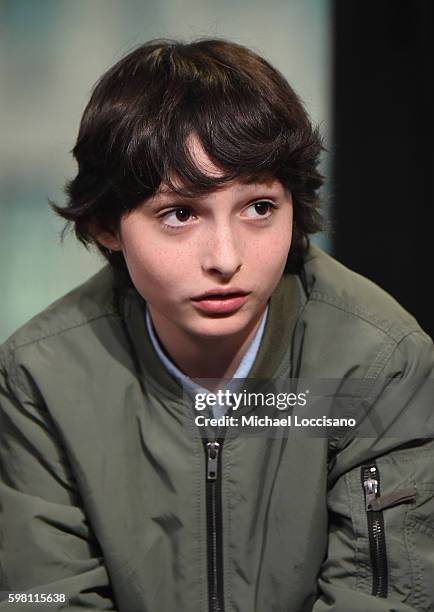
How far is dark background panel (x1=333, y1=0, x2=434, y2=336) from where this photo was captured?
179 centimetres

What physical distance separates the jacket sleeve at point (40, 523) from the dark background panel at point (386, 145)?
73 centimetres

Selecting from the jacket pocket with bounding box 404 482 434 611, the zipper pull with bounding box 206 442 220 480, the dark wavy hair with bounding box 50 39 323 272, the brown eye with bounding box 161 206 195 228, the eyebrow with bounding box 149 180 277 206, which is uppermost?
the dark wavy hair with bounding box 50 39 323 272

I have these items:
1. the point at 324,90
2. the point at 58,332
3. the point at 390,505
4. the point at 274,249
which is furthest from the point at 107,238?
the point at 324,90

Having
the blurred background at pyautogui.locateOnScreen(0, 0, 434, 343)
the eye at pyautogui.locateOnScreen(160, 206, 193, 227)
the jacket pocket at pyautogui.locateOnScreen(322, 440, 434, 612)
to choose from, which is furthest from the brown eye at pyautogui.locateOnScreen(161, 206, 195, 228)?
the blurred background at pyautogui.locateOnScreen(0, 0, 434, 343)

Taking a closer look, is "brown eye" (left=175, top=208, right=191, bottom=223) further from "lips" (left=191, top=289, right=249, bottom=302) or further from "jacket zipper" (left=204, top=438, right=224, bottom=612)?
"jacket zipper" (left=204, top=438, right=224, bottom=612)

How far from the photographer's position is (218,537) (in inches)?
50.8

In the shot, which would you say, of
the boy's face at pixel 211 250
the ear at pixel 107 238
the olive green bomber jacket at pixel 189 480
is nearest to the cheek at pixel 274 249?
the boy's face at pixel 211 250

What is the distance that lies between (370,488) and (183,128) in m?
0.48

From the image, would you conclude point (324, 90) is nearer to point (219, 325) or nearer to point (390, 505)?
point (219, 325)

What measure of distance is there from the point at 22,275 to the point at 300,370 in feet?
2.59

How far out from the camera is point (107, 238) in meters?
1.36

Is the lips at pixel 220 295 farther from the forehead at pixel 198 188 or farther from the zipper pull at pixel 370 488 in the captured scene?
the zipper pull at pixel 370 488

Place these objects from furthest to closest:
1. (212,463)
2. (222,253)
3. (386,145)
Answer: (386,145) → (212,463) → (222,253)

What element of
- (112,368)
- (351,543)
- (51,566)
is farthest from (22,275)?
(351,543)
